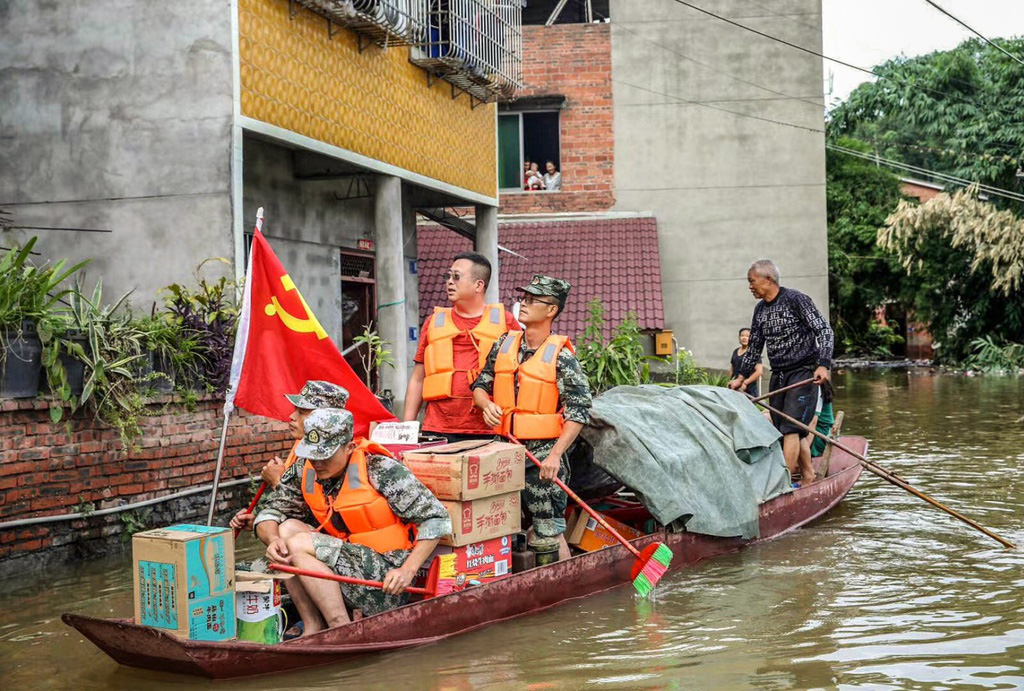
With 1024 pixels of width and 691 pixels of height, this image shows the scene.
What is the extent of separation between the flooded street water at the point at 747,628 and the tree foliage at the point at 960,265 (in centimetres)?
2337

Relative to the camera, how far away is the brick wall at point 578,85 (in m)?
24.6

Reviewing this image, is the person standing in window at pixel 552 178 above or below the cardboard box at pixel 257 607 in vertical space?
above

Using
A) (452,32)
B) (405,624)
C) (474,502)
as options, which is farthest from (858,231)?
(405,624)

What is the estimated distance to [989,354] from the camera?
33812 millimetres

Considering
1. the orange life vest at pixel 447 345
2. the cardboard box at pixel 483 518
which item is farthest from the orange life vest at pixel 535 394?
the cardboard box at pixel 483 518

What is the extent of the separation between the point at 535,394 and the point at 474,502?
1.17 meters

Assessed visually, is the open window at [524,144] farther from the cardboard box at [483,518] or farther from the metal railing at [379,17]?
the cardboard box at [483,518]

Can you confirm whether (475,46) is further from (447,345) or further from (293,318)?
(293,318)

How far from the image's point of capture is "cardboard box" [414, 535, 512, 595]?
7.07m

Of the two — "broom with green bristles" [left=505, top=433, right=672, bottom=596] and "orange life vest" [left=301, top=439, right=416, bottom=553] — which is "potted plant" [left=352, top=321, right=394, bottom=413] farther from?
"orange life vest" [left=301, top=439, right=416, bottom=553]

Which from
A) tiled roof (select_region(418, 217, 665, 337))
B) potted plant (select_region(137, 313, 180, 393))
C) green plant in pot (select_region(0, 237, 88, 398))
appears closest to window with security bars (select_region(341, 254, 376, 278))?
tiled roof (select_region(418, 217, 665, 337))

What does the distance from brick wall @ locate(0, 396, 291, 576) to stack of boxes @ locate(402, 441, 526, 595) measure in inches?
123

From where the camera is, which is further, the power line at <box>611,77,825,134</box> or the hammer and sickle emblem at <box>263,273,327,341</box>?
the power line at <box>611,77,825,134</box>

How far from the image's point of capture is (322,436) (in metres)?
6.32
